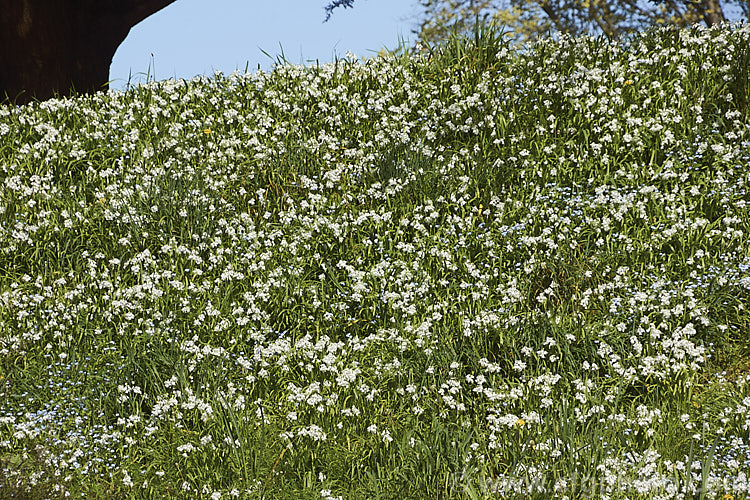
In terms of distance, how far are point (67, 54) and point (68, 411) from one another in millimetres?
7776

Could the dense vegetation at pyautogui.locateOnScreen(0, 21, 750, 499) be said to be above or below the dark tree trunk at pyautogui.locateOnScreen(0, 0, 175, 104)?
below

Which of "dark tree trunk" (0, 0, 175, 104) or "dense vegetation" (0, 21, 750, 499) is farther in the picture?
"dark tree trunk" (0, 0, 175, 104)

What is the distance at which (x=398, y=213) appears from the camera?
7.21 metres

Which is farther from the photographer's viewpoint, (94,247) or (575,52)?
(575,52)

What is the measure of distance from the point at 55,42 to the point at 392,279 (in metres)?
7.60

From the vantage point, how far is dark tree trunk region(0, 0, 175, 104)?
10.8 metres

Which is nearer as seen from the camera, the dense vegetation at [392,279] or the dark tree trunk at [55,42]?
the dense vegetation at [392,279]

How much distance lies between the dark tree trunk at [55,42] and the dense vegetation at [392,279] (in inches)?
80.6

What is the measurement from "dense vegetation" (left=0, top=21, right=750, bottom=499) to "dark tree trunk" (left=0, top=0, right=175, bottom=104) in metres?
2.05

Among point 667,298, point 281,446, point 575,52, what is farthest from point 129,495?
point 575,52

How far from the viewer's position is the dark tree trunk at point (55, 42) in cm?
1082

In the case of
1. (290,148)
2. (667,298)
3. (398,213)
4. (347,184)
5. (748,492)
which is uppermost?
(290,148)

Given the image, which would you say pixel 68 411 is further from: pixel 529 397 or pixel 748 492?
pixel 748 492

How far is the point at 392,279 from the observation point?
6.30m
